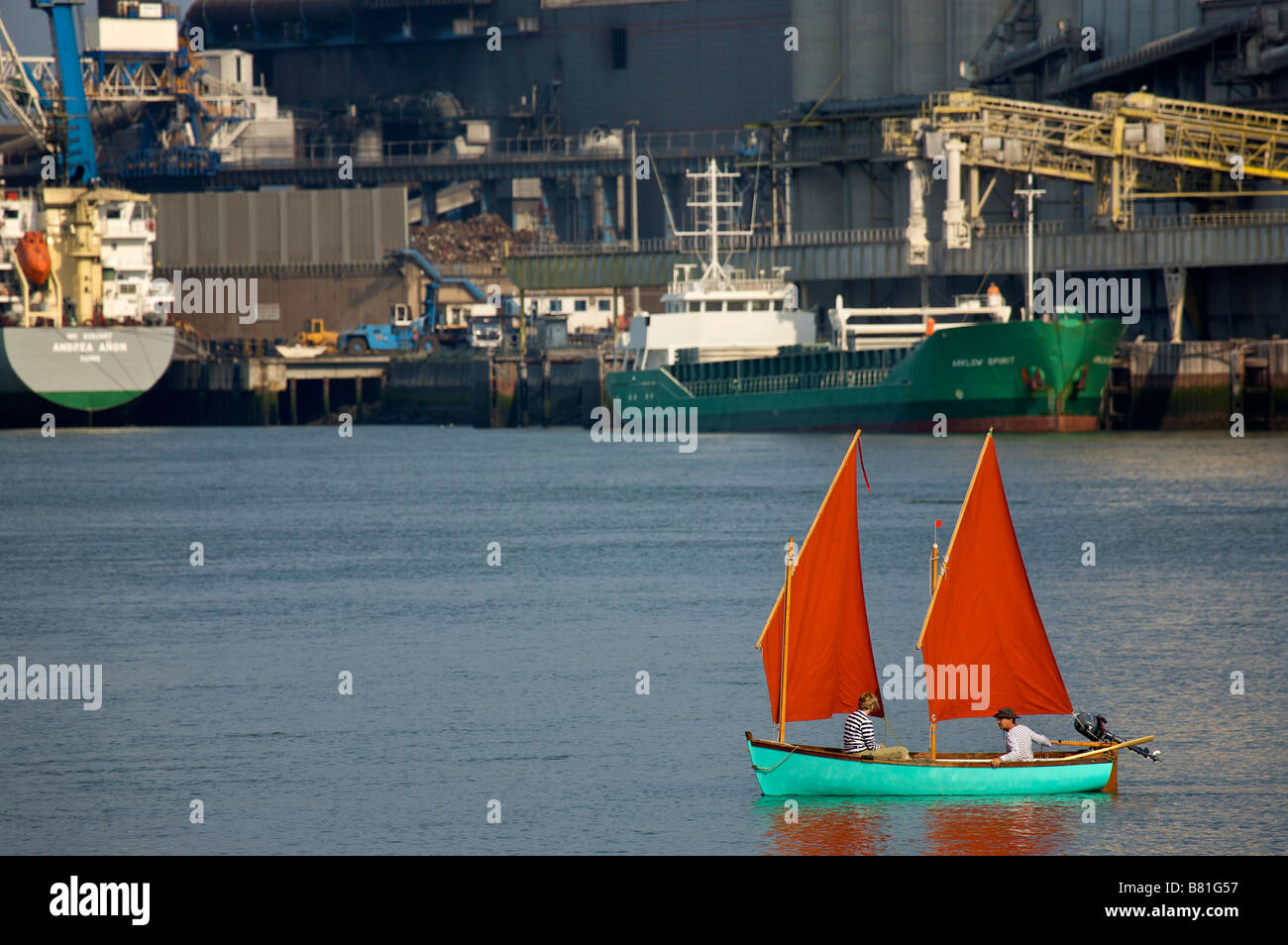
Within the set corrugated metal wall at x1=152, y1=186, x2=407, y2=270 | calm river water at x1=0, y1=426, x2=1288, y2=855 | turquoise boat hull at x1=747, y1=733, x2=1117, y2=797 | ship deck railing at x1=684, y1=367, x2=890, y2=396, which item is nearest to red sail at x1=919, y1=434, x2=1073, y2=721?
turquoise boat hull at x1=747, y1=733, x2=1117, y2=797

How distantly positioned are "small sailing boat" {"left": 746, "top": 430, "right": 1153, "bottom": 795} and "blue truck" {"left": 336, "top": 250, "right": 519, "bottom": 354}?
364 ft

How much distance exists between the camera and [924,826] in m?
26.8

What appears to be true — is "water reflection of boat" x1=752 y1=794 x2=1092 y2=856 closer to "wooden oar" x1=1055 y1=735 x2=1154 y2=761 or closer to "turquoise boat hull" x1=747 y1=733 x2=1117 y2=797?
"turquoise boat hull" x1=747 y1=733 x2=1117 y2=797

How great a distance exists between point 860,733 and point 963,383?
227ft

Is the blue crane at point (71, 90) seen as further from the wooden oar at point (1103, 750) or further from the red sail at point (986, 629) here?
the wooden oar at point (1103, 750)

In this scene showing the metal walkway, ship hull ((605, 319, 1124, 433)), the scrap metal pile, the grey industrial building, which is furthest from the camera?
the scrap metal pile

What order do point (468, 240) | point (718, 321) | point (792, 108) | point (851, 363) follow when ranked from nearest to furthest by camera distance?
point (851, 363)
point (718, 321)
point (792, 108)
point (468, 240)

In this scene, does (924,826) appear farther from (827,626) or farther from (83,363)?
(83,363)

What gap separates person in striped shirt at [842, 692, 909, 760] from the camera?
27266 millimetres

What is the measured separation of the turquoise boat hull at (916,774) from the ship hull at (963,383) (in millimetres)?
65657

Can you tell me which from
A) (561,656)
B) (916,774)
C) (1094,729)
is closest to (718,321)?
(561,656)

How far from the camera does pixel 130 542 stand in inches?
2520

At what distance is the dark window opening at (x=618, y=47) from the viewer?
512 ft
